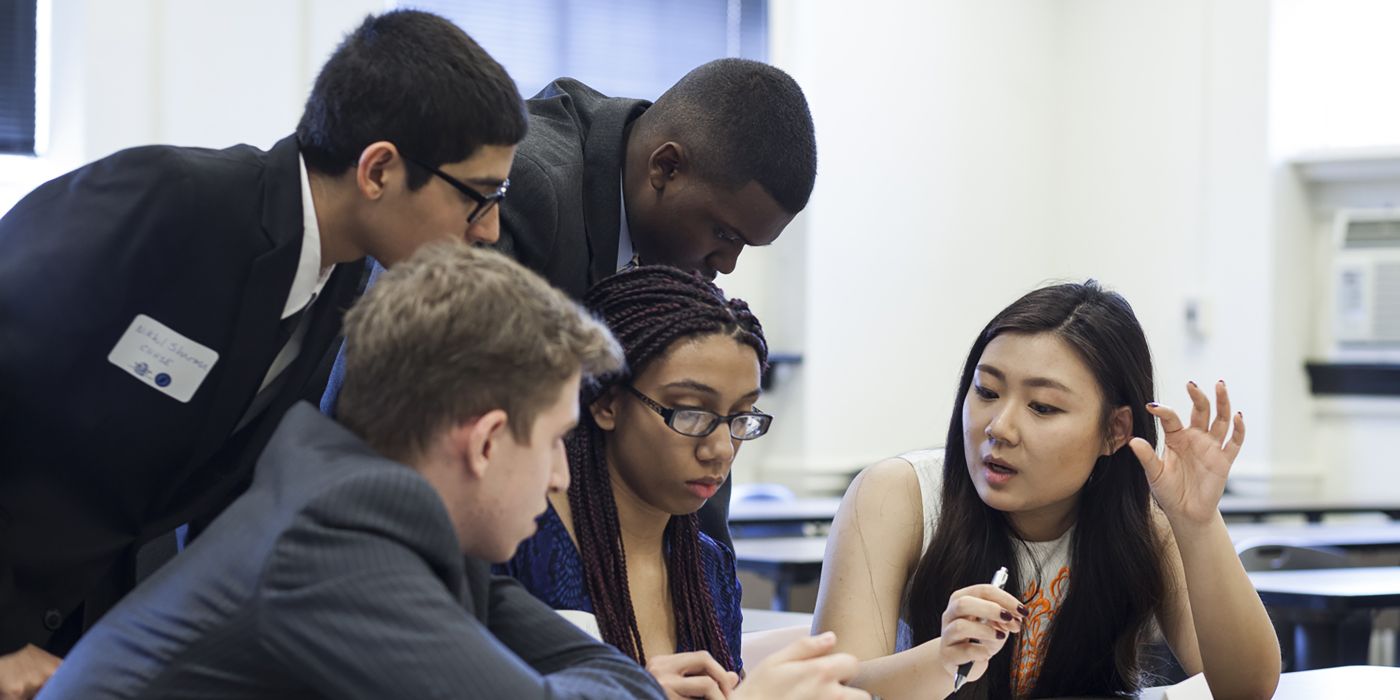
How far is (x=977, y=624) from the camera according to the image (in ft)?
5.35

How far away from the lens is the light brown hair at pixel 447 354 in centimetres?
114

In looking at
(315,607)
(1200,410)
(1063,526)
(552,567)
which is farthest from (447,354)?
(1063,526)

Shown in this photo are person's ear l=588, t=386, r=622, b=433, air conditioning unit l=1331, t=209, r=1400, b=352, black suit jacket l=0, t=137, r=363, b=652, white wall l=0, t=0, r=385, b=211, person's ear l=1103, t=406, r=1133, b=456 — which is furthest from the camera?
air conditioning unit l=1331, t=209, r=1400, b=352

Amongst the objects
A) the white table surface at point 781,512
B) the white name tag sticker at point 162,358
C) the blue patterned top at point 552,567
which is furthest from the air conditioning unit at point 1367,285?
the white name tag sticker at point 162,358

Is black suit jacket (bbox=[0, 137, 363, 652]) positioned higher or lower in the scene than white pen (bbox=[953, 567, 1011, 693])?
higher

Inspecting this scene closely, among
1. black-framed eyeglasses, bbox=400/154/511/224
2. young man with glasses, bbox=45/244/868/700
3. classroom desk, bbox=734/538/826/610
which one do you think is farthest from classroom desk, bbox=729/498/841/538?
young man with glasses, bbox=45/244/868/700

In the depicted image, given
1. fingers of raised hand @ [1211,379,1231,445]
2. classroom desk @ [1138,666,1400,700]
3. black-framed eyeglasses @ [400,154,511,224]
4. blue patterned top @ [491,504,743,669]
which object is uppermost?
black-framed eyeglasses @ [400,154,511,224]

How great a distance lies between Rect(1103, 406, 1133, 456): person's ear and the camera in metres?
2.09

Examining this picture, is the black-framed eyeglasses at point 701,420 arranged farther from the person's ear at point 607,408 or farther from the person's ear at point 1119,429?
the person's ear at point 1119,429

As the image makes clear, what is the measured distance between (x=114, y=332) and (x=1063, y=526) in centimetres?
140

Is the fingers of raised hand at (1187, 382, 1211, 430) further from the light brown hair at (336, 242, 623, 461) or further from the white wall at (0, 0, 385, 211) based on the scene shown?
the white wall at (0, 0, 385, 211)

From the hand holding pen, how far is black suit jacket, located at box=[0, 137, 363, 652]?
0.85 metres

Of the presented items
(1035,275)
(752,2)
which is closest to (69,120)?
(752,2)

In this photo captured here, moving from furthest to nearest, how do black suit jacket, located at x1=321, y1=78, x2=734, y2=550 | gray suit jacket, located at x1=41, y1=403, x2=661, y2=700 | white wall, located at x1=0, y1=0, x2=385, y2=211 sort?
white wall, located at x1=0, y1=0, x2=385, y2=211 < black suit jacket, located at x1=321, y1=78, x2=734, y2=550 < gray suit jacket, located at x1=41, y1=403, x2=661, y2=700
